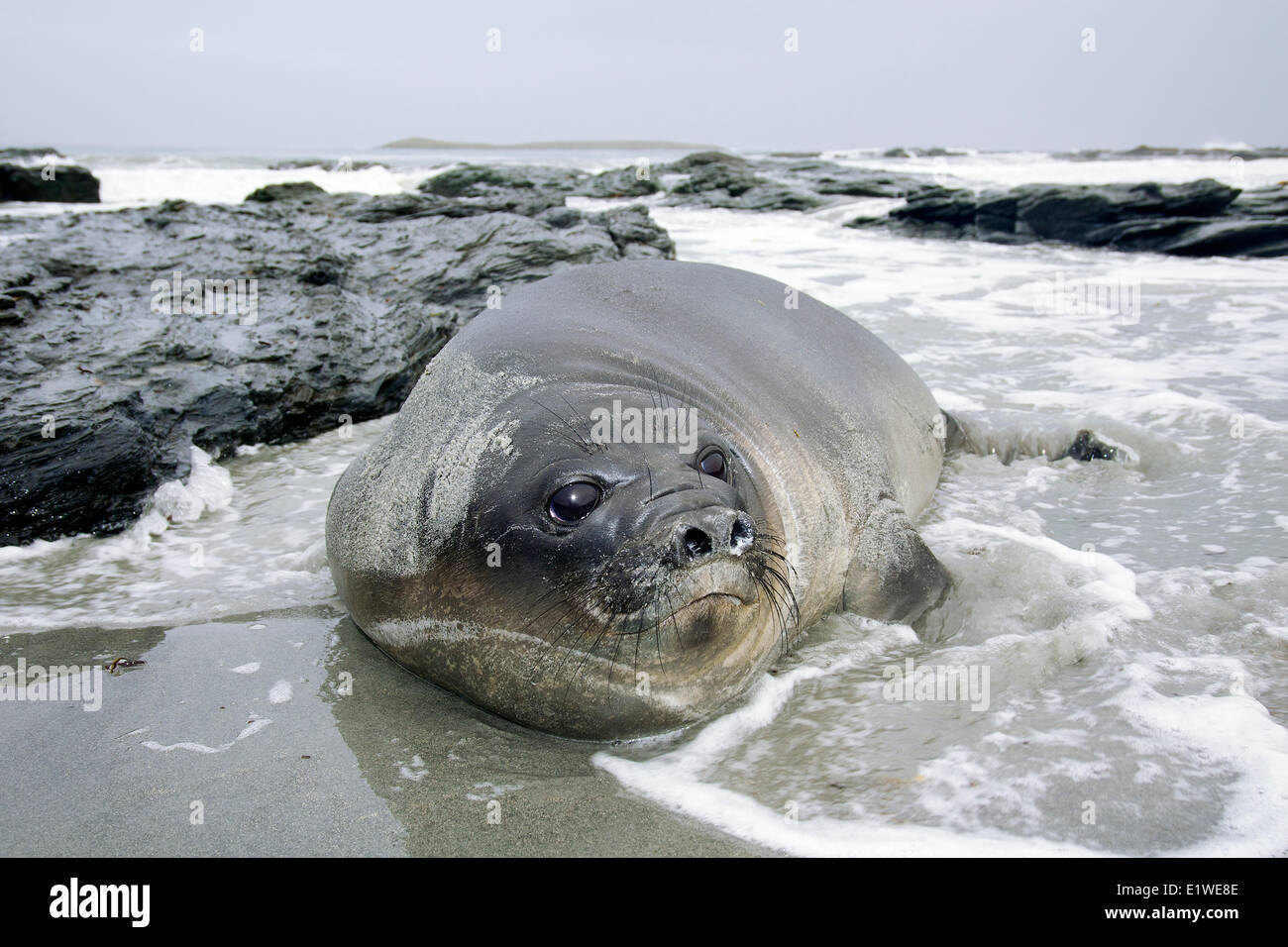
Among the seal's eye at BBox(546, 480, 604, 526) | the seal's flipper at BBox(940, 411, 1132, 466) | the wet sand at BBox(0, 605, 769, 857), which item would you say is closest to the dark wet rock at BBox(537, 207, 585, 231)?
the seal's flipper at BBox(940, 411, 1132, 466)

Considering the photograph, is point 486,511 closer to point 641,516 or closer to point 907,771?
point 641,516

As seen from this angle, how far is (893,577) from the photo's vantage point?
3211mm

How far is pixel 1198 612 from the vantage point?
300 cm

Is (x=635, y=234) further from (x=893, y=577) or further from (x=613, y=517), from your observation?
(x=613, y=517)

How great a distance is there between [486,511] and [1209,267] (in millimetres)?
10764

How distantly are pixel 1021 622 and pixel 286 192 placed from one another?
15834mm

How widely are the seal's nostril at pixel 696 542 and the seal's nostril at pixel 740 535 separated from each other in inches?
2.5

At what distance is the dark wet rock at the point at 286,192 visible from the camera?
624 inches

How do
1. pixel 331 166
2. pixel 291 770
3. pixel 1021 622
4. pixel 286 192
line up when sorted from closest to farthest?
pixel 291 770, pixel 1021 622, pixel 286 192, pixel 331 166

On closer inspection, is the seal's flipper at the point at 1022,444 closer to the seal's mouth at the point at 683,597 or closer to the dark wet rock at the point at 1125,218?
the seal's mouth at the point at 683,597

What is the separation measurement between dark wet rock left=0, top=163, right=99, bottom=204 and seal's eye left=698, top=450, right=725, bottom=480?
1981cm

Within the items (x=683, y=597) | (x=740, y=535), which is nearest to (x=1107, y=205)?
(x=740, y=535)

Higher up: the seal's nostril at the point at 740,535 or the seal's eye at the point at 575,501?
the seal's eye at the point at 575,501

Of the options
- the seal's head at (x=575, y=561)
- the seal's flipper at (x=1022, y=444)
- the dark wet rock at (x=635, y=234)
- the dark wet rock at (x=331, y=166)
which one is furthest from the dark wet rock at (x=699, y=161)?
the seal's head at (x=575, y=561)
